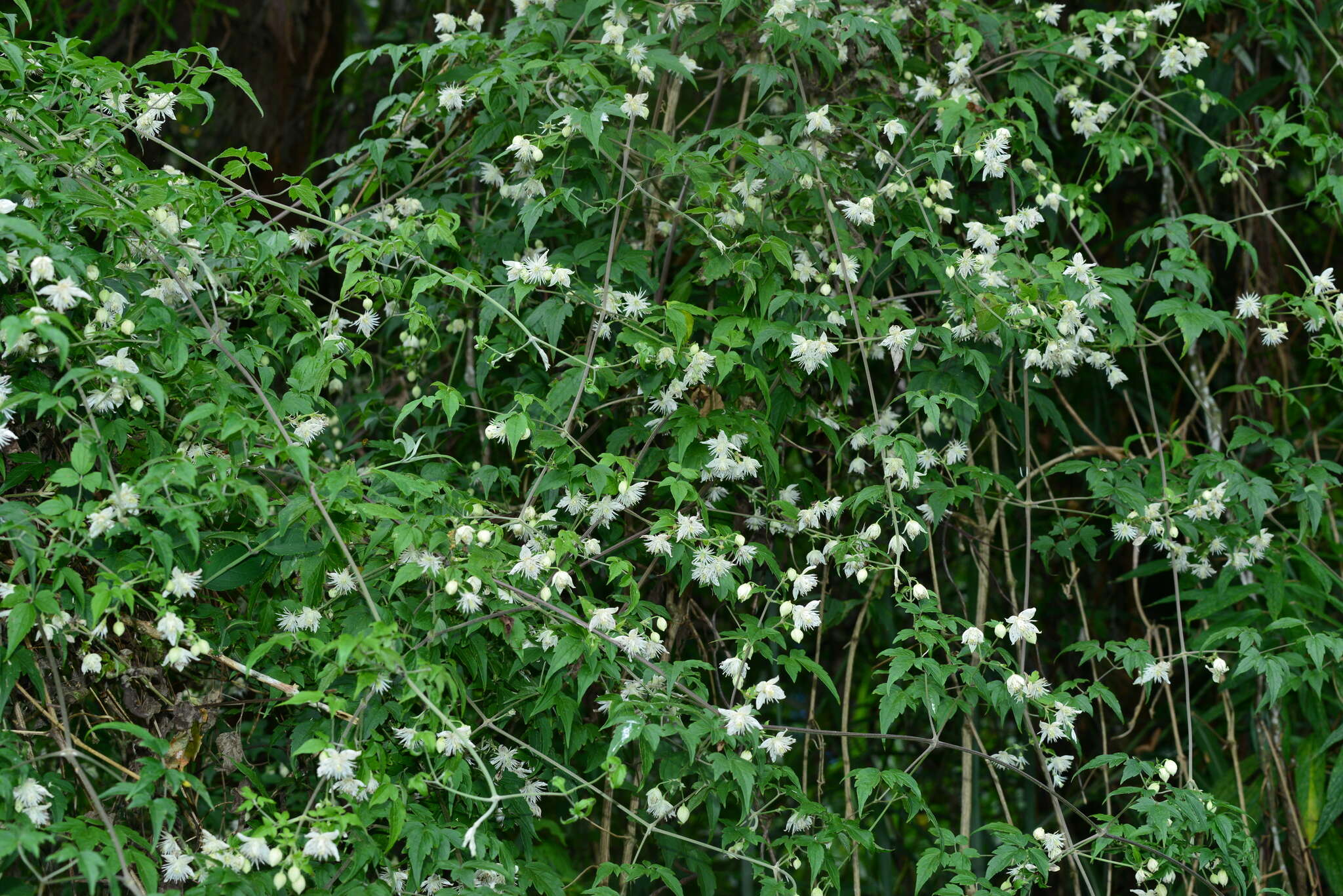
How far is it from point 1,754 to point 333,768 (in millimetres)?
443

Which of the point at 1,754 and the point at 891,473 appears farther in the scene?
the point at 891,473

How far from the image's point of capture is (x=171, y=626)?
5.43 feet

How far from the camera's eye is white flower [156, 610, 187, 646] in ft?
5.41

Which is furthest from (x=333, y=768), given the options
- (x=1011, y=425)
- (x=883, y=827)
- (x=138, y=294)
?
(x=883, y=827)

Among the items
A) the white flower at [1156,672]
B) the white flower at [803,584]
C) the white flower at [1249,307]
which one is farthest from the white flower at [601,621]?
the white flower at [1249,307]

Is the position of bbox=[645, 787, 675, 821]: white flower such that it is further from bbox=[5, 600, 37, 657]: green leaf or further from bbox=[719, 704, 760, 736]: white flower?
bbox=[5, 600, 37, 657]: green leaf

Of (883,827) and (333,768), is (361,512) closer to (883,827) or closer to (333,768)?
(333,768)

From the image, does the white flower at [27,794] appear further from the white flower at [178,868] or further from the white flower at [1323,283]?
the white flower at [1323,283]

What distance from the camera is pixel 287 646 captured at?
1.74 m

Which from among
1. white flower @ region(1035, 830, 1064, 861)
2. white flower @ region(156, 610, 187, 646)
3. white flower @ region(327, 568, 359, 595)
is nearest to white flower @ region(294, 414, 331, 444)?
white flower @ region(327, 568, 359, 595)

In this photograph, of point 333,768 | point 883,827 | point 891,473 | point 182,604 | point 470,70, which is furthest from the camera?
point 883,827

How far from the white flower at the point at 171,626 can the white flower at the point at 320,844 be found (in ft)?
1.08

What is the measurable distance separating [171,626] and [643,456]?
0.85 m

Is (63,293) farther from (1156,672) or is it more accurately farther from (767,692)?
(1156,672)
